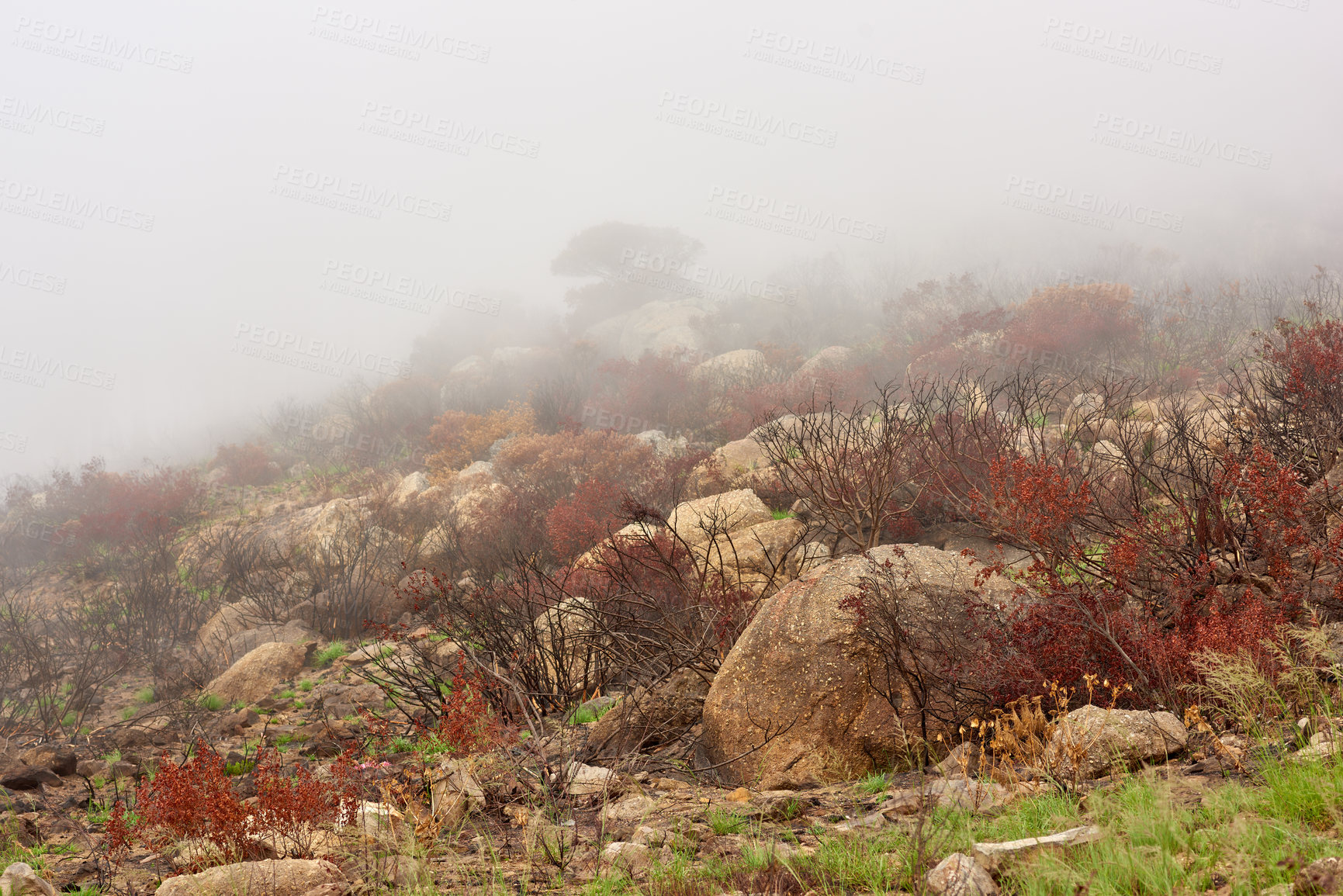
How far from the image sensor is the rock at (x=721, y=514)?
8.88m

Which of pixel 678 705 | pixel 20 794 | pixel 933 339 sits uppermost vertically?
pixel 933 339

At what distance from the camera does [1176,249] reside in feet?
85.4

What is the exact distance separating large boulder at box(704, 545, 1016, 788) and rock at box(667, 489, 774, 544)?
402 centimetres

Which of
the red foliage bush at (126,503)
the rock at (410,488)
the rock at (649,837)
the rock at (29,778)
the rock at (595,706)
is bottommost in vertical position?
the red foliage bush at (126,503)

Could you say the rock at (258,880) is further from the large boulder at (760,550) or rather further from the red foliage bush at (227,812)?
the large boulder at (760,550)

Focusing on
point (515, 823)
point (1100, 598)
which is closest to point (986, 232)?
point (1100, 598)

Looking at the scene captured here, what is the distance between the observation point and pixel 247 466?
22750mm

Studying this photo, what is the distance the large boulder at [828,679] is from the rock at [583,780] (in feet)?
2.53

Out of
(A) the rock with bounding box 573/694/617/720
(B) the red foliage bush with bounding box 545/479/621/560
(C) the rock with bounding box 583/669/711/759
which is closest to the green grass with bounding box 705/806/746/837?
(C) the rock with bounding box 583/669/711/759

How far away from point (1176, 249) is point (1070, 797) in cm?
3025

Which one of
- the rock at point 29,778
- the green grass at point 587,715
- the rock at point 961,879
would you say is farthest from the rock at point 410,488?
the rock at point 961,879

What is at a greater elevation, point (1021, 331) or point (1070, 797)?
point (1021, 331)

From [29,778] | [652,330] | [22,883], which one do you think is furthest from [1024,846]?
[652,330]

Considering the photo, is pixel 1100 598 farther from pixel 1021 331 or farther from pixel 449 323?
pixel 449 323
